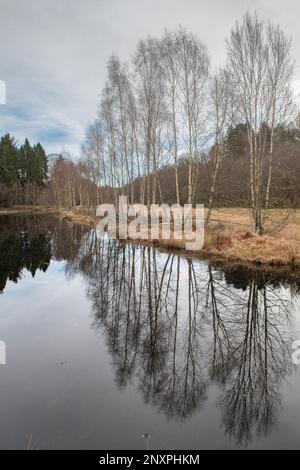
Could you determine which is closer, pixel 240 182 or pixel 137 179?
pixel 240 182

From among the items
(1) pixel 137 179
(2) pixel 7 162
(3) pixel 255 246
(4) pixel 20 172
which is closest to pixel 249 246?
(3) pixel 255 246

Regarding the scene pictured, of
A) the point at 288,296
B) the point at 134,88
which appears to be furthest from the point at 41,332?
the point at 134,88

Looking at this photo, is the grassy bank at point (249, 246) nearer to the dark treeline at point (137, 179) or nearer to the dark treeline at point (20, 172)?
the dark treeline at point (137, 179)

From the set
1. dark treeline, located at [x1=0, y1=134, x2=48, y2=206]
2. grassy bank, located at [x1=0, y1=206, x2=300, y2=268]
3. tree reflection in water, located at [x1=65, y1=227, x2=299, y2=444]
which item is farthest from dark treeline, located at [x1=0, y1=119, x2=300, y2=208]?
tree reflection in water, located at [x1=65, y1=227, x2=299, y2=444]

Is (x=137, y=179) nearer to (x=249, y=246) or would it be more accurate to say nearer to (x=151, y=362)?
(x=249, y=246)

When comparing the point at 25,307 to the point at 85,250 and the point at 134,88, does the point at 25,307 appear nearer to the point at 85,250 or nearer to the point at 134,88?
the point at 85,250

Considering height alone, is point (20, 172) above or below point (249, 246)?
above

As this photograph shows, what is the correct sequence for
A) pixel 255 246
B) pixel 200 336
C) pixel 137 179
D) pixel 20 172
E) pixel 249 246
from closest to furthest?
pixel 200 336, pixel 255 246, pixel 249 246, pixel 137 179, pixel 20 172

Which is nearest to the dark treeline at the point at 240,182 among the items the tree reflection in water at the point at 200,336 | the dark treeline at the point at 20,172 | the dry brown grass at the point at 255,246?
the dry brown grass at the point at 255,246

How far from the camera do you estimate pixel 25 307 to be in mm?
10172

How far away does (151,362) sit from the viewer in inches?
260

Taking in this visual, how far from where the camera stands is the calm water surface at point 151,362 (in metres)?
4.76
